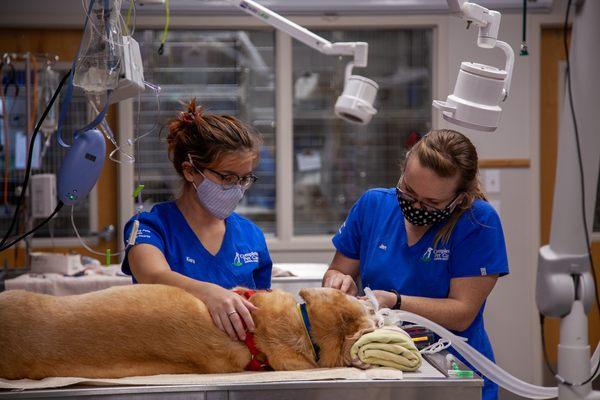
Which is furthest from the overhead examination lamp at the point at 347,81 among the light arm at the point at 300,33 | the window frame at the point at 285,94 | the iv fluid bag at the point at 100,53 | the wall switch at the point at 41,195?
the window frame at the point at 285,94

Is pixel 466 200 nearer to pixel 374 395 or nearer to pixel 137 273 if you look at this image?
pixel 374 395

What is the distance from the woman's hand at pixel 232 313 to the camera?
1.44 meters

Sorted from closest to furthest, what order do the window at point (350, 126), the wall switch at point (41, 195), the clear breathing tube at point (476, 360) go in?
the clear breathing tube at point (476, 360)
the wall switch at point (41, 195)
the window at point (350, 126)

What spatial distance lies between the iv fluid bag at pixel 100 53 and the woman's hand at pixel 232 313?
0.50 metres

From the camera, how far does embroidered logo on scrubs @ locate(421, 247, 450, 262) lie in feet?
6.07

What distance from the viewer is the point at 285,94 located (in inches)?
173

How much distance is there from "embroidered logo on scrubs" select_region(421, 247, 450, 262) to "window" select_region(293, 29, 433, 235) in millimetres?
2733

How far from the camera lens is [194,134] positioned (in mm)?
1876

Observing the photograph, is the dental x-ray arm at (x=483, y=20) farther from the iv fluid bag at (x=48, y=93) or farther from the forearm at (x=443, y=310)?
the iv fluid bag at (x=48, y=93)

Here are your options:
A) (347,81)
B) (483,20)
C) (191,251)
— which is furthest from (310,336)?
(483,20)

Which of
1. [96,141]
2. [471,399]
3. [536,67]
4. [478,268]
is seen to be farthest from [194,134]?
[536,67]

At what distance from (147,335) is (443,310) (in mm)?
711

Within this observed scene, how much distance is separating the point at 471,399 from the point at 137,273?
0.82m

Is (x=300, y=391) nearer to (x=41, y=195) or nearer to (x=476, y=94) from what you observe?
(x=476, y=94)
